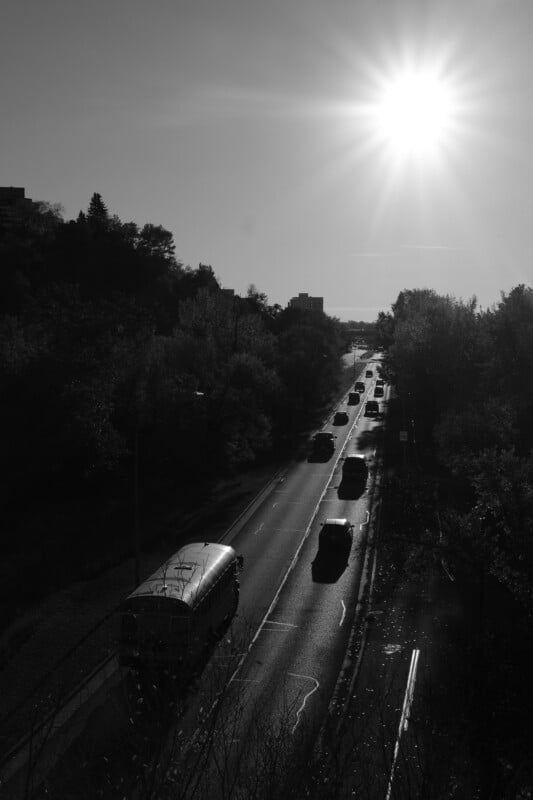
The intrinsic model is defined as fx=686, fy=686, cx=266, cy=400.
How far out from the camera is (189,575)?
19641 millimetres

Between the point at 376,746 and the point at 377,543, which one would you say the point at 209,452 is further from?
the point at 376,746

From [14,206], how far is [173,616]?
129 metres

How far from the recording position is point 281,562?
97.2 ft

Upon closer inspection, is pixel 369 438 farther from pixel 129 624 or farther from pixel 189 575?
pixel 129 624

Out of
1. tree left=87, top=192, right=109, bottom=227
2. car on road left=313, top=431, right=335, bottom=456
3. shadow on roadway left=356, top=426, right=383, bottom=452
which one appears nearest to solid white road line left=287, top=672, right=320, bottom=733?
car on road left=313, top=431, right=335, bottom=456

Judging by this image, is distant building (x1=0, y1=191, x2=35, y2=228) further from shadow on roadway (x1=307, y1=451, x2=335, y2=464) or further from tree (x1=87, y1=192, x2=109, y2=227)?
shadow on roadway (x1=307, y1=451, x2=335, y2=464)

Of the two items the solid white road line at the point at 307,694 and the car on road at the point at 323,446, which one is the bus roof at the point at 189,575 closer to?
the solid white road line at the point at 307,694

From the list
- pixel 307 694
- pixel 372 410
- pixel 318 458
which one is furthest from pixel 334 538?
pixel 372 410

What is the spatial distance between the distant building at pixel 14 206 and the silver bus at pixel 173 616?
319 ft

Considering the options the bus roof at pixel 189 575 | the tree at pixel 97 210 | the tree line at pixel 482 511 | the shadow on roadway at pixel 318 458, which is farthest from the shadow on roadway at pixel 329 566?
the tree at pixel 97 210

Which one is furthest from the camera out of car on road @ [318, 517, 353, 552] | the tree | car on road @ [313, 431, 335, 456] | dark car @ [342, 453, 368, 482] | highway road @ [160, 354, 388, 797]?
the tree

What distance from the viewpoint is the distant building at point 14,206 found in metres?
117

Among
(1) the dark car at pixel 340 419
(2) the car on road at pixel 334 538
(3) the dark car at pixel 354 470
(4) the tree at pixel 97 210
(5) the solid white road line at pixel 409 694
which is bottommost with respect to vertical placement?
(5) the solid white road line at pixel 409 694

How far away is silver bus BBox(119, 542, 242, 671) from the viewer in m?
16.3
